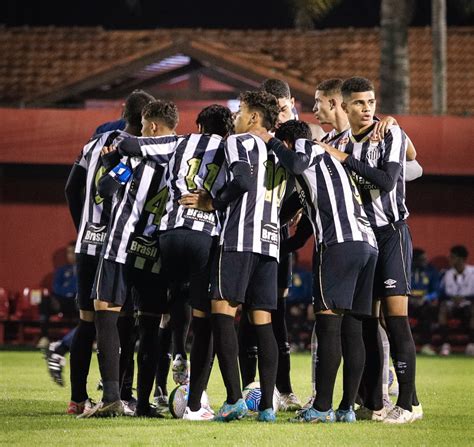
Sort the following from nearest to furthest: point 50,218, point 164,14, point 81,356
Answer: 1. point 81,356
2. point 50,218
3. point 164,14

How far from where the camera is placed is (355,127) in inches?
345

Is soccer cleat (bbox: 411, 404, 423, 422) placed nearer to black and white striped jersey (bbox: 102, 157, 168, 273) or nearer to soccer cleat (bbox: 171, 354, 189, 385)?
soccer cleat (bbox: 171, 354, 189, 385)

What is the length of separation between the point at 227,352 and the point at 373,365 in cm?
115

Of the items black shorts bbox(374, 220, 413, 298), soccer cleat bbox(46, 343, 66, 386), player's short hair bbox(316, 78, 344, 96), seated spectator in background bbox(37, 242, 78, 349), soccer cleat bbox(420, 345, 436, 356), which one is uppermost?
player's short hair bbox(316, 78, 344, 96)

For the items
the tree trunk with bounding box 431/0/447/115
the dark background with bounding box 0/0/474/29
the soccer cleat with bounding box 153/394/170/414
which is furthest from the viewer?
the dark background with bounding box 0/0/474/29

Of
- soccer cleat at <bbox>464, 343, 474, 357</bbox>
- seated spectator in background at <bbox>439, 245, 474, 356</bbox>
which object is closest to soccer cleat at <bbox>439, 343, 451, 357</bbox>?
seated spectator in background at <bbox>439, 245, 474, 356</bbox>

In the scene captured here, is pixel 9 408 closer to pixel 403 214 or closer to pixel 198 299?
pixel 198 299

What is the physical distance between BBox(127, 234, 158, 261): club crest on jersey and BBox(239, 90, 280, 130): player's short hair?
3.74 feet

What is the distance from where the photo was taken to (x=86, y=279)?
9039mm

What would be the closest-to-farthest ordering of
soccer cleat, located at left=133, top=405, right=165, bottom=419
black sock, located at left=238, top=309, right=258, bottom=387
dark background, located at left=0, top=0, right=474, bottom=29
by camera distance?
soccer cleat, located at left=133, top=405, right=165, bottom=419, black sock, located at left=238, top=309, right=258, bottom=387, dark background, located at left=0, top=0, right=474, bottom=29

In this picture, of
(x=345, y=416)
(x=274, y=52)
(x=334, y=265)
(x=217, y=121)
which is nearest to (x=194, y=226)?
(x=217, y=121)

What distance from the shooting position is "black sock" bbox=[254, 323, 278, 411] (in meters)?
8.30

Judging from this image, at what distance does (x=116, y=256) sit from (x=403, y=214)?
2.01 metres

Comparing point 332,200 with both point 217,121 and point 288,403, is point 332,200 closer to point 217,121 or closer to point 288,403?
point 217,121
